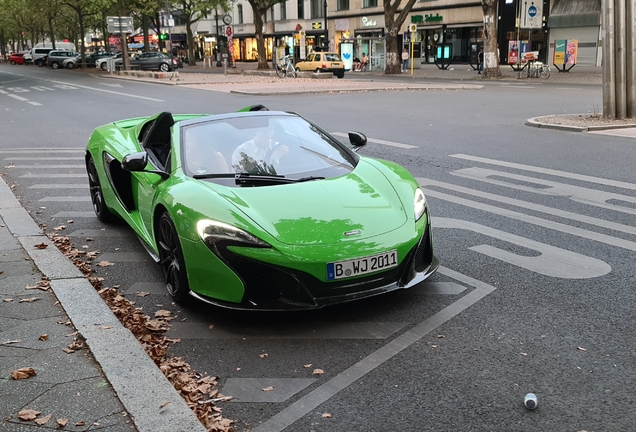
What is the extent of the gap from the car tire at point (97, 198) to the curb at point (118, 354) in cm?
115

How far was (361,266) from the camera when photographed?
4.11m

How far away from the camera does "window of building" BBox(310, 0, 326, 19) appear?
68000mm

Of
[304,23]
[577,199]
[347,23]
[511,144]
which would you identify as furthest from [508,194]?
[304,23]

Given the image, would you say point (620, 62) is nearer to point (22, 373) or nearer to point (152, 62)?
point (22, 373)

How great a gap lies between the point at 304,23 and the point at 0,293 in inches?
2684

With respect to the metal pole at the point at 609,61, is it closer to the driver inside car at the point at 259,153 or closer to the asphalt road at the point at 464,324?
the asphalt road at the point at 464,324

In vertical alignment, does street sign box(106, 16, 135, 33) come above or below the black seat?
above

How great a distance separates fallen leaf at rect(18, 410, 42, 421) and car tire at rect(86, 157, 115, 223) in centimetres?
392

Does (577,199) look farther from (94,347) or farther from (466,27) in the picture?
(466,27)

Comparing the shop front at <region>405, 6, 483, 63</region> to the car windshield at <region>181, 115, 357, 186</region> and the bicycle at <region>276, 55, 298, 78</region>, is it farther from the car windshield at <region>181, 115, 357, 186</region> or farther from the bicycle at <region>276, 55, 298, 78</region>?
the car windshield at <region>181, 115, 357, 186</region>

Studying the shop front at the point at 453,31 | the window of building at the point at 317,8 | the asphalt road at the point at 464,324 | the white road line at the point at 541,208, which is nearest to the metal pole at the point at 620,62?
the asphalt road at the point at 464,324

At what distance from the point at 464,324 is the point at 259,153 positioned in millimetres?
2097

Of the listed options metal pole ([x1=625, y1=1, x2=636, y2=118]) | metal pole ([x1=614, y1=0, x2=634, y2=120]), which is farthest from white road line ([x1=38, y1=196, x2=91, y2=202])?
metal pole ([x1=625, y1=1, x2=636, y2=118])

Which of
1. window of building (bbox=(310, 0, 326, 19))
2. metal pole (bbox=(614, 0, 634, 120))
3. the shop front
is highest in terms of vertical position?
window of building (bbox=(310, 0, 326, 19))
